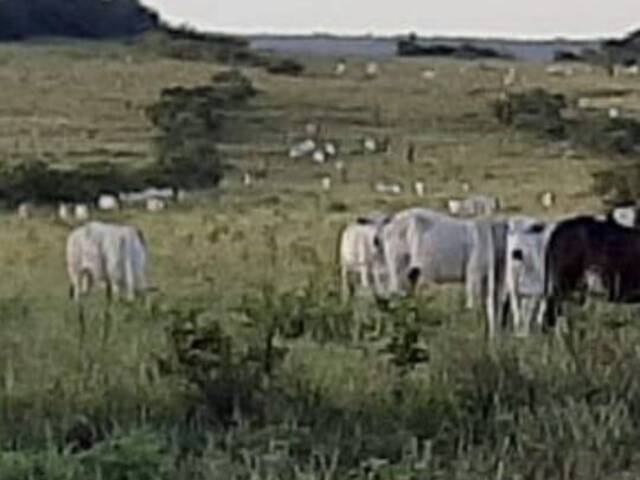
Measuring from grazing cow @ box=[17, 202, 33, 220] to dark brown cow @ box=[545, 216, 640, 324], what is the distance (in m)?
18.1

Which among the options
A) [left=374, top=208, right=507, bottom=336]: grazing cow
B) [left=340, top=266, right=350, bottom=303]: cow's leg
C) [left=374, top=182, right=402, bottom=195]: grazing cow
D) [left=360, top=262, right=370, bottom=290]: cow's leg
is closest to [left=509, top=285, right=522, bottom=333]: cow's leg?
[left=374, top=208, right=507, bottom=336]: grazing cow

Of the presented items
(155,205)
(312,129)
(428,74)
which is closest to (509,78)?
(428,74)

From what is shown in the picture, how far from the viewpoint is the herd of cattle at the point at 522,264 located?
13.9 meters

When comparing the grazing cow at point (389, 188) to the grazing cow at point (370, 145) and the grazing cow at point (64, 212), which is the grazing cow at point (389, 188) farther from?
the grazing cow at point (370, 145)

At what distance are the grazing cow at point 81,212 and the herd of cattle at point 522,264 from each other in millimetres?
12924

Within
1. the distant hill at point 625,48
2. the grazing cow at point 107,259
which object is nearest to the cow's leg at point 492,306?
the grazing cow at point 107,259

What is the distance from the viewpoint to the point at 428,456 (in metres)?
8.55

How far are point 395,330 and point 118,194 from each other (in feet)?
86.3

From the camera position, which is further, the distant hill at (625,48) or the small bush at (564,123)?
the distant hill at (625,48)

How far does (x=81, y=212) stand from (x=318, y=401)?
2187 centimetres

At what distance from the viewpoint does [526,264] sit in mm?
14680

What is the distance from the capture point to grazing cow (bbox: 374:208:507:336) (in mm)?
15656

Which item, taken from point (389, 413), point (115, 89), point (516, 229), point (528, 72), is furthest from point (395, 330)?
point (528, 72)

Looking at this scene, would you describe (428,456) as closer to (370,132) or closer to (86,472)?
(86,472)
